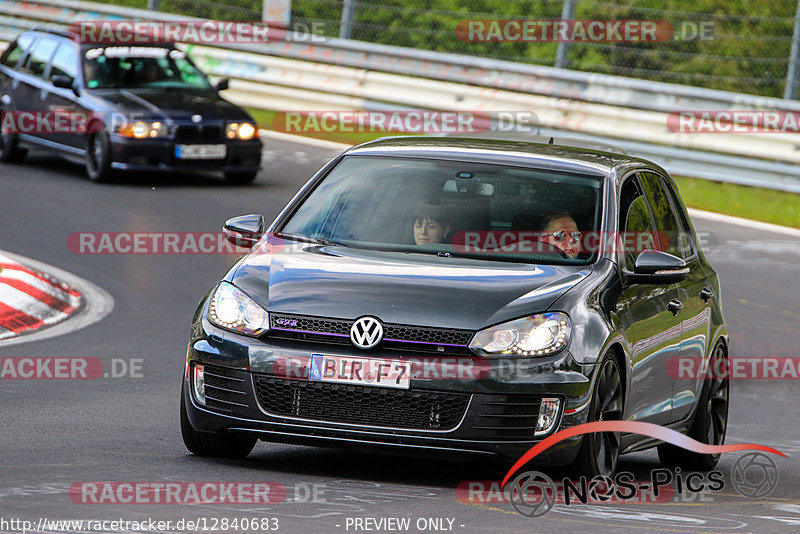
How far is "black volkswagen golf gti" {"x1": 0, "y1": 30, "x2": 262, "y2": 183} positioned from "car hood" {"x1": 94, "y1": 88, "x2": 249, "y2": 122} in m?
0.01

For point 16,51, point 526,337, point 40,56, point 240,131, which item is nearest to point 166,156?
point 240,131

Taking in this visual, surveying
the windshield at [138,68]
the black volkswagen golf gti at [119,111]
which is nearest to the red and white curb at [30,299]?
the black volkswagen golf gti at [119,111]

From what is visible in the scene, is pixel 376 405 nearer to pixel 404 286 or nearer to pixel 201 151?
pixel 404 286

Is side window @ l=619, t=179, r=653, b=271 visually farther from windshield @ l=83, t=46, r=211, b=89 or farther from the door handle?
windshield @ l=83, t=46, r=211, b=89

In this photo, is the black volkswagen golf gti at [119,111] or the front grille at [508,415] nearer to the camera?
the front grille at [508,415]

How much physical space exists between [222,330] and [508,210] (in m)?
1.61

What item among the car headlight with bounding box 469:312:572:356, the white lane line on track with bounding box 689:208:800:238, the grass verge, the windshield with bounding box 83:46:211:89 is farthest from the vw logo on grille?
the windshield with bounding box 83:46:211:89

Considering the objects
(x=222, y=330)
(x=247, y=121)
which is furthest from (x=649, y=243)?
(x=247, y=121)

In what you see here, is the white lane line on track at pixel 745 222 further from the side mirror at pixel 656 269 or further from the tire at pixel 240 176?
the side mirror at pixel 656 269

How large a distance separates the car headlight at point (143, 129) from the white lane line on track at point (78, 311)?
3777 millimetres

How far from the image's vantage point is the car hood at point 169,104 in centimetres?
1767

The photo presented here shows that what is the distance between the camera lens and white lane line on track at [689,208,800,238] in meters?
17.1

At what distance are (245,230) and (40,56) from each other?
1192 cm

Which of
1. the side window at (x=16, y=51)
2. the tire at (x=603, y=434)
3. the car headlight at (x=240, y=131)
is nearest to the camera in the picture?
the tire at (x=603, y=434)
